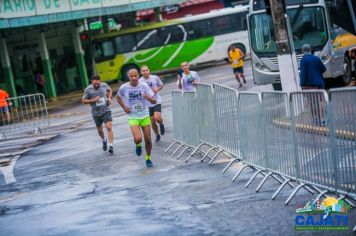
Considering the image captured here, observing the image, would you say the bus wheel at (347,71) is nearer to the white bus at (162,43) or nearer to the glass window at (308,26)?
the glass window at (308,26)

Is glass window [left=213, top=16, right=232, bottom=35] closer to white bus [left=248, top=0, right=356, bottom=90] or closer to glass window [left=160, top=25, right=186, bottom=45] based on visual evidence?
glass window [left=160, top=25, right=186, bottom=45]

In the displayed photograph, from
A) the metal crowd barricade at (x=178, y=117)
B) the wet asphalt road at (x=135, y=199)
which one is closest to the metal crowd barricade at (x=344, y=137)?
the wet asphalt road at (x=135, y=199)

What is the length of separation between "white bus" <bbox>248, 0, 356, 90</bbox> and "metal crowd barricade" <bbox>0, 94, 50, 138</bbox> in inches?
281

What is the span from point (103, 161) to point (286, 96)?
6868 mm

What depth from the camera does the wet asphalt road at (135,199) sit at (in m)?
8.43

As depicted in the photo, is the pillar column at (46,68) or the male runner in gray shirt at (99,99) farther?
the pillar column at (46,68)

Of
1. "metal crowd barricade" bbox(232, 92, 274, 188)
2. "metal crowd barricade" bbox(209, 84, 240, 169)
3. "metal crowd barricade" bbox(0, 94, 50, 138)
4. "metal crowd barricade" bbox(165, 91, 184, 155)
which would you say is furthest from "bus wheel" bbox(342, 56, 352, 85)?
"metal crowd barricade" bbox(232, 92, 274, 188)

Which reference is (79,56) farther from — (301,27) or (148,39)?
(301,27)

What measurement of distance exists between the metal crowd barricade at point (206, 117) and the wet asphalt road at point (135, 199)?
381 mm

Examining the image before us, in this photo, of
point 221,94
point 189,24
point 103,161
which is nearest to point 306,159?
point 221,94

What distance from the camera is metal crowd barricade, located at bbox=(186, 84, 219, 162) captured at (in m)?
12.8

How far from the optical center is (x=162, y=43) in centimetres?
4341

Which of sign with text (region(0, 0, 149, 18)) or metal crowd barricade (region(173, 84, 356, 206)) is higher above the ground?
sign with text (region(0, 0, 149, 18))

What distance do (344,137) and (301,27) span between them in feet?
48.9
